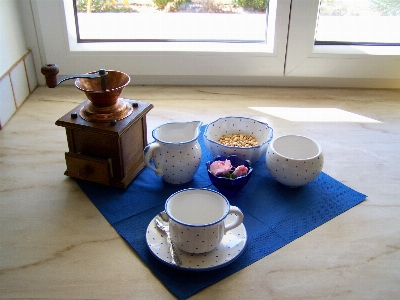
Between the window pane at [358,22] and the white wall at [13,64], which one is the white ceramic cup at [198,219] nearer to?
the white wall at [13,64]

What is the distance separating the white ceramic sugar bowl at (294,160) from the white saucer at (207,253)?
0.49 ft

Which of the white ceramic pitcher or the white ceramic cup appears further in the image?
the white ceramic pitcher

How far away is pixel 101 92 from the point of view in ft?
2.58

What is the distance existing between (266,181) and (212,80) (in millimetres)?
487

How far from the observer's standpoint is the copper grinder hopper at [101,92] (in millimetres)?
781

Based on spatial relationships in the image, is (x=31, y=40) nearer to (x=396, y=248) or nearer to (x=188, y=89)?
(x=188, y=89)

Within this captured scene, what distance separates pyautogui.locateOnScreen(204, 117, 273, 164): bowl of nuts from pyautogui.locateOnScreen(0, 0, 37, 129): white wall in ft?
1.59

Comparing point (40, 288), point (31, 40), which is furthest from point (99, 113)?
point (31, 40)

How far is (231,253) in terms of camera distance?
67cm

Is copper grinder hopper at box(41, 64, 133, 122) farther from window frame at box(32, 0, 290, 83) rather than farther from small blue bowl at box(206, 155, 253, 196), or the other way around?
window frame at box(32, 0, 290, 83)

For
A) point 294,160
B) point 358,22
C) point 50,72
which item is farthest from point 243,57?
point 50,72

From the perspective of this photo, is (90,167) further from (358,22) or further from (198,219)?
(358,22)

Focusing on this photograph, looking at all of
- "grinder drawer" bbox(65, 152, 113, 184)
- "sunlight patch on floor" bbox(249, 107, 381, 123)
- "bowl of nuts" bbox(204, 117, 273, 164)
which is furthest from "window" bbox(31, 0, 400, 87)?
"grinder drawer" bbox(65, 152, 113, 184)

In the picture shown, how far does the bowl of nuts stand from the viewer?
2.81 ft
